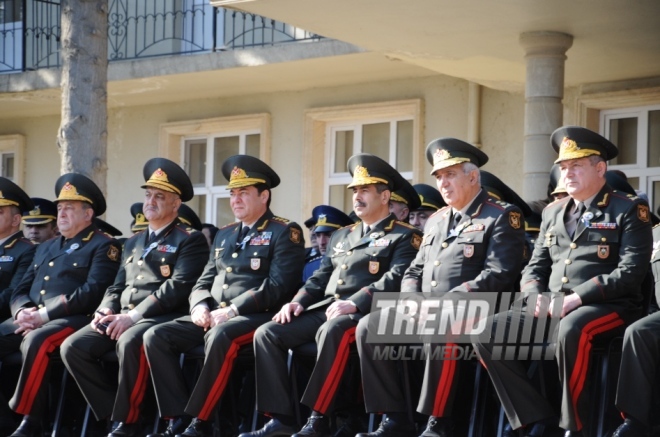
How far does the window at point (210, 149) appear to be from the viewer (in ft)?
51.1

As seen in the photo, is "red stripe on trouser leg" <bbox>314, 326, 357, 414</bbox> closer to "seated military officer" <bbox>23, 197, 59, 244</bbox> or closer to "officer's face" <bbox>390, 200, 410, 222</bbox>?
"officer's face" <bbox>390, 200, 410, 222</bbox>

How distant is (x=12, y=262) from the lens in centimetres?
1021

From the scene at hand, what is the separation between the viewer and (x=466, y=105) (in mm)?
13664

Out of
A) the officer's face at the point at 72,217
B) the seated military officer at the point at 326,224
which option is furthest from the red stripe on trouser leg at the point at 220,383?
the officer's face at the point at 72,217

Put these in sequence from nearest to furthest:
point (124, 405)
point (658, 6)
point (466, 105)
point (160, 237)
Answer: point (124, 405) < point (160, 237) < point (658, 6) < point (466, 105)

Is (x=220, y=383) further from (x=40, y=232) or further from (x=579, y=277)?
(x=40, y=232)

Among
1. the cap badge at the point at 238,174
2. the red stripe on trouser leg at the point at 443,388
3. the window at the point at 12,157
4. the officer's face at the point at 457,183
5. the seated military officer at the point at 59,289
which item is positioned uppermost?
the window at the point at 12,157

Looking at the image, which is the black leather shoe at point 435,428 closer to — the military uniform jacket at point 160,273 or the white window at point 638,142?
the military uniform jacket at point 160,273

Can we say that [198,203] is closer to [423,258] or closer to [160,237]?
[160,237]

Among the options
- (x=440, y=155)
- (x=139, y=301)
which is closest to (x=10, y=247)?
(x=139, y=301)

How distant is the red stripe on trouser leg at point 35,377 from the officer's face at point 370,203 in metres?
2.34

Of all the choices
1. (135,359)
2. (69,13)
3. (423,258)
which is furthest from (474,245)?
(69,13)

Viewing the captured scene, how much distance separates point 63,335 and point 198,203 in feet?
22.8

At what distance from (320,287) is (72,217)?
7.27ft
